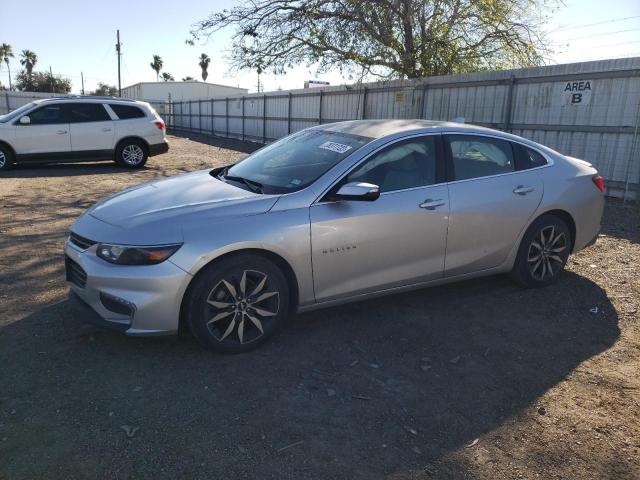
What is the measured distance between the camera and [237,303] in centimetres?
358

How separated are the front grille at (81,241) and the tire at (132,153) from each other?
33.7ft

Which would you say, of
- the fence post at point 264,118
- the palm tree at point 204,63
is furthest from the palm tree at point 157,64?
the fence post at point 264,118

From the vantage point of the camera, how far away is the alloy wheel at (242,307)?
3.53 metres

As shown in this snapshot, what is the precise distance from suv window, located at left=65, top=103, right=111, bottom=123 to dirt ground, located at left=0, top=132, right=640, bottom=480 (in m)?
8.91

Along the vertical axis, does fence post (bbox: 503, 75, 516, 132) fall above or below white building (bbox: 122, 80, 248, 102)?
below

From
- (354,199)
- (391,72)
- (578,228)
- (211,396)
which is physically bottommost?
(211,396)

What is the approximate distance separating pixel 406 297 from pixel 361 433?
2115 millimetres

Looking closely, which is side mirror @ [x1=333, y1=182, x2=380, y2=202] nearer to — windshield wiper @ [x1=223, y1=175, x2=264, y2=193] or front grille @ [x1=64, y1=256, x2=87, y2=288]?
windshield wiper @ [x1=223, y1=175, x2=264, y2=193]

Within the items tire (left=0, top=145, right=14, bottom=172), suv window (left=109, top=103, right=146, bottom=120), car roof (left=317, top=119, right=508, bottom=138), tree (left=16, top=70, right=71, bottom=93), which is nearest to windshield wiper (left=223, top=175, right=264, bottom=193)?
car roof (left=317, top=119, right=508, bottom=138)

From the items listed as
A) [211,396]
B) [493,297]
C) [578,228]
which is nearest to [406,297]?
[493,297]

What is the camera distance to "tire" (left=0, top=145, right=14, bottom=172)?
1234cm

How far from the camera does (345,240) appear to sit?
383 centimetres

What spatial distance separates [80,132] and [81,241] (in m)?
10.3

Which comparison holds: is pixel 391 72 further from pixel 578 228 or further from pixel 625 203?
pixel 578 228
